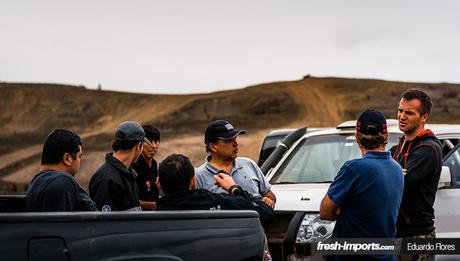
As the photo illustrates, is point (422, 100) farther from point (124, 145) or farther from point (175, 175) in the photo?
point (124, 145)

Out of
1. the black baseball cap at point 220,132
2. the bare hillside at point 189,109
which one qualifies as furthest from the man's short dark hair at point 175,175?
the bare hillside at point 189,109


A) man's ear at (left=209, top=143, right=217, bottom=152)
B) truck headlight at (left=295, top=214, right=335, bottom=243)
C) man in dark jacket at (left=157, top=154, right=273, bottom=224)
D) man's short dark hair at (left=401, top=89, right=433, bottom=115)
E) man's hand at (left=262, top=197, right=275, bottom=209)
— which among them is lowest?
truck headlight at (left=295, top=214, right=335, bottom=243)

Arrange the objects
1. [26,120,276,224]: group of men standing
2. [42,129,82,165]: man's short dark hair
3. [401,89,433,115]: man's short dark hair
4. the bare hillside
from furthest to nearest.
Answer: the bare hillside
[401,89,433,115]: man's short dark hair
[42,129,82,165]: man's short dark hair
[26,120,276,224]: group of men standing

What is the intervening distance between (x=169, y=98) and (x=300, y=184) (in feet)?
164

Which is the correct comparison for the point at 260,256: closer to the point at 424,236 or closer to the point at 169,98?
the point at 424,236

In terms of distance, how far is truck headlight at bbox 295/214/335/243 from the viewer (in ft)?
22.1

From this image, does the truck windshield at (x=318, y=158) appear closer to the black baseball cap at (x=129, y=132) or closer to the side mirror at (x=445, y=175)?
the side mirror at (x=445, y=175)

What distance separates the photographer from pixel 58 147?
5.18 meters

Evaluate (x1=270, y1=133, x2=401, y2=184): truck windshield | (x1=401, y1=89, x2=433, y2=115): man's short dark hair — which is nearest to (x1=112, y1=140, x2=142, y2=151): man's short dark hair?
(x1=401, y1=89, x2=433, y2=115): man's short dark hair

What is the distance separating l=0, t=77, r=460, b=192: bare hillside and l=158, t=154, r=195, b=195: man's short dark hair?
32.3m

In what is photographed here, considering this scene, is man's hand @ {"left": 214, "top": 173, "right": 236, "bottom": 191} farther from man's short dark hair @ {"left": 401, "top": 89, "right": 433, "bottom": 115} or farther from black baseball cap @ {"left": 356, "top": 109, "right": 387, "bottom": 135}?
man's short dark hair @ {"left": 401, "top": 89, "right": 433, "bottom": 115}

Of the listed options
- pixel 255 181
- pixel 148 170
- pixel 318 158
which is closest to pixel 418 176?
pixel 255 181

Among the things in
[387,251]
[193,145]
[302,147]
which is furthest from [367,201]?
[193,145]

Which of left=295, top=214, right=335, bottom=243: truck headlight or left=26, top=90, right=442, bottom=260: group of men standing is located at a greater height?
left=26, top=90, right=442, bottom=260: group of men standing
